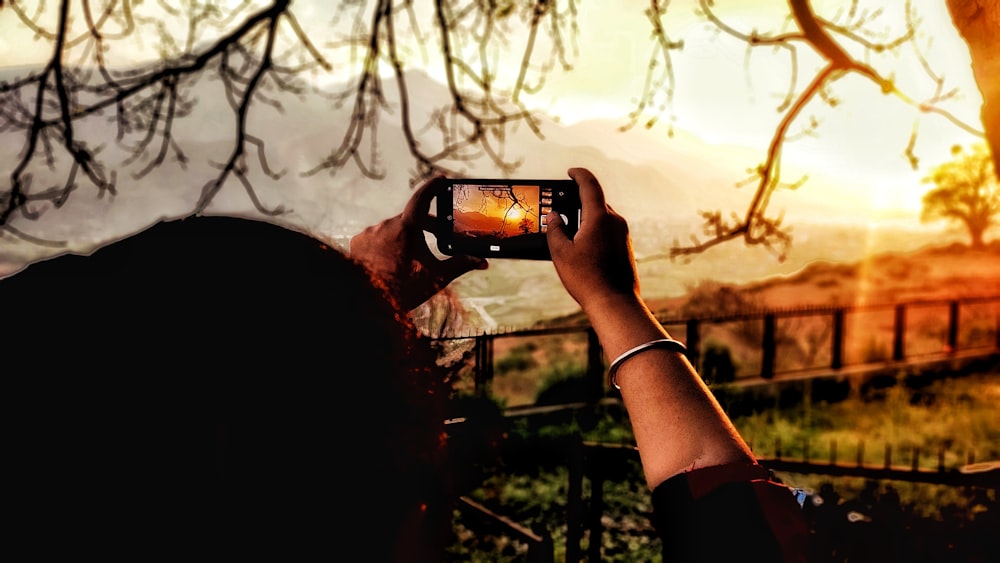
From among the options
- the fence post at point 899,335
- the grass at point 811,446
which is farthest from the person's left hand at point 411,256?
the fence post at point 899,335

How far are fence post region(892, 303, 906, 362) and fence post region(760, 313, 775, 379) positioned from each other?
272 centimetres

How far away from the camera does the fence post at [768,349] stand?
8914mm

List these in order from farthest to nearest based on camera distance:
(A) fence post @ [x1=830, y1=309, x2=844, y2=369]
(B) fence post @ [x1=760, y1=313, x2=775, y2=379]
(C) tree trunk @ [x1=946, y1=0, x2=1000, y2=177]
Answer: (A) fence post @ [x1=830, y1=309, x2=844, y2=369]
(B) fence post @ [x1=760, y1=313, x2=775, y2=379]
(C) tree trunk @ [x1=946, y1=0, x2=1000, y2=177]

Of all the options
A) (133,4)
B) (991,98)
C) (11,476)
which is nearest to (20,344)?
(11,476)

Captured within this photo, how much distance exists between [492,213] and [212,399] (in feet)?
3.93

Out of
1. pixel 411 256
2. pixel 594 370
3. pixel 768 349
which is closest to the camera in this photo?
pixel 411 256

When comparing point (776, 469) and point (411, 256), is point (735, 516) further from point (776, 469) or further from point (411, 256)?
point (776, 469)

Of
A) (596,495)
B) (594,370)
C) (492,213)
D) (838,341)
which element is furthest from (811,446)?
(492,213)

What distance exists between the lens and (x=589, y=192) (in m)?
1.25

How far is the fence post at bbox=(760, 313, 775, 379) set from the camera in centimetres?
891

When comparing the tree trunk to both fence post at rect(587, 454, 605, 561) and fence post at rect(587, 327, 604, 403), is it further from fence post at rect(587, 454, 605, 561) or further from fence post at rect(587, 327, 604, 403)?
fence post at rect(587, 327, 604, 403)

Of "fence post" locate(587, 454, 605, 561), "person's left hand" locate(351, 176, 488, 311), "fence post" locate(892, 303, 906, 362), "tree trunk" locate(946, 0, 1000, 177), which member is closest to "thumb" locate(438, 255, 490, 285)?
"person's left hand" locate(351, 176, 488, 311)

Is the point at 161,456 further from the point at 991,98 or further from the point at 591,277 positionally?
the point at 991,98

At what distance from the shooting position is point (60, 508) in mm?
521
